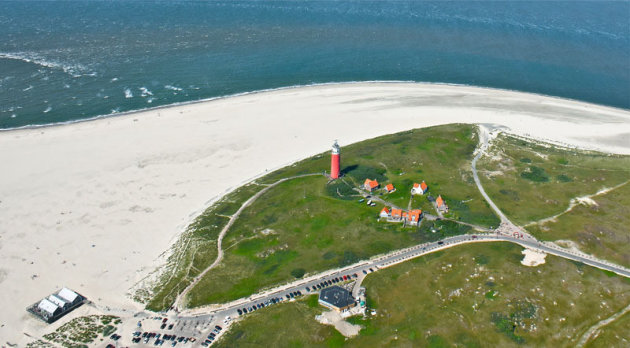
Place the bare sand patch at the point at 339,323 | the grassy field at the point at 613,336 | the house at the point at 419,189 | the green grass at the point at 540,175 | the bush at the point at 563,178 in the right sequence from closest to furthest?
1. the grassy field at the point at 613,336
2. the bare sand patch at the point at 339,323
3. the green grass at the point at 540,175
4. the house at the point at 419,189
5. the bush at the point at 563,178

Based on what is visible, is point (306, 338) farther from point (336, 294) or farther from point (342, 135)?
point (342, 135)

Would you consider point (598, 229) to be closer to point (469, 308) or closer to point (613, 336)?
point (613, 336)

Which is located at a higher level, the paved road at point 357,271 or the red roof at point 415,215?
the red roof at point 415,215

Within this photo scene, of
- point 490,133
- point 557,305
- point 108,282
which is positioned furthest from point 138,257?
point 490,133

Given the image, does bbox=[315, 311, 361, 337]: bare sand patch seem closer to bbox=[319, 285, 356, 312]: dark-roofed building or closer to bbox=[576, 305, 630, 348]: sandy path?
bbox=[319, 285, 356, 312]: dark-roofed building

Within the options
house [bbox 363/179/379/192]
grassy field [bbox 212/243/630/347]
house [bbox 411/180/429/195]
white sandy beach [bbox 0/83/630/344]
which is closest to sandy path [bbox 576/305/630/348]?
grassy field [bbox 212/243/630/347]

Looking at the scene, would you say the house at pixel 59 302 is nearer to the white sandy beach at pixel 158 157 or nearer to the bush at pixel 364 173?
the white sandy beach at pixel 158 157

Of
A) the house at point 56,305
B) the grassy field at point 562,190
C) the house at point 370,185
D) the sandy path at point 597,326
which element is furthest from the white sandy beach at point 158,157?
the sandy path at point 597,326
